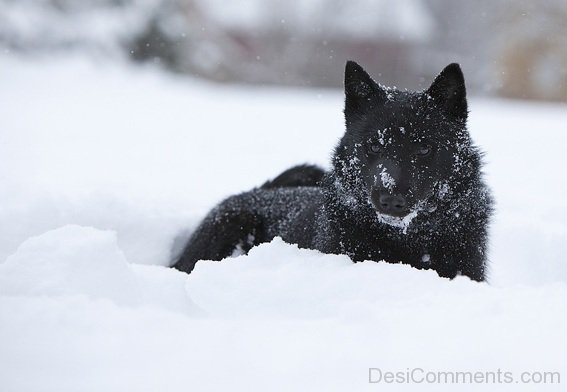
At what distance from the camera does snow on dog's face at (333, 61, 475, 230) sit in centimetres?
326

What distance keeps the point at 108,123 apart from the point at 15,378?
350 inches

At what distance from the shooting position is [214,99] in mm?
13688

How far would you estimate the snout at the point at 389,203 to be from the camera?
3.16 metres

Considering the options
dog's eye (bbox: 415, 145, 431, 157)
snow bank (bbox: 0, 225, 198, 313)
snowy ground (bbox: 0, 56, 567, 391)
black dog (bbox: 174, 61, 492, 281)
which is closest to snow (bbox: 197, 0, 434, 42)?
snowy ground (bbox: 0, 56, 567, 391)

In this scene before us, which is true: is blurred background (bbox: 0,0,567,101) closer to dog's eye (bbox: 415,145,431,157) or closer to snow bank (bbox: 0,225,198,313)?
dog's eye (bbox: 415,145,431,157)

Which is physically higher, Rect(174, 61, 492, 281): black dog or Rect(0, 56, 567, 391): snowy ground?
Rect(174, 61, 492, 281): black dog

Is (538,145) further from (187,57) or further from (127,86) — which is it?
(187,57)

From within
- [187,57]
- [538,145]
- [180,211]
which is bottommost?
[180,211]

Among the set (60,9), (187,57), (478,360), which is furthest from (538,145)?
(60,9)

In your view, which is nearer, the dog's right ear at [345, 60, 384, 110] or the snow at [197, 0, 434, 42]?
the dog's right ear at [345, 60, 384, 110]

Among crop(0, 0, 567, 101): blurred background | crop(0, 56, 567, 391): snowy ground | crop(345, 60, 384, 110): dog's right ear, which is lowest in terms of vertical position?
crop(0, 56, 567, 391): snowy ground

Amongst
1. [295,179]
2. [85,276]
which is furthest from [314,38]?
[85,276]

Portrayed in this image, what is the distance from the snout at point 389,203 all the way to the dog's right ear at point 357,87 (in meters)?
0.69

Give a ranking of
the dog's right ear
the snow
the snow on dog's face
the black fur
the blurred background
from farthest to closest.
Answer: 1. the snow
2. the blurred background
3. the black fur
4. the dog's right ear
5. the snow on dog's face
